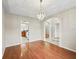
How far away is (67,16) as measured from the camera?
500 centimetres

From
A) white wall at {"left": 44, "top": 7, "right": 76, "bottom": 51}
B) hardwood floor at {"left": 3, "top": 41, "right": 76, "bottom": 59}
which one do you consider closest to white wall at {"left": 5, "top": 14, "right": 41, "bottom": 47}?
hardwood floor at {"left": 3, "top": 41, "right": 76, "bottom": 59}

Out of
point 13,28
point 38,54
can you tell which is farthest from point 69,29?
point 13,28

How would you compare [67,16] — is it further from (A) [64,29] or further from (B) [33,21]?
(B) [33,21]

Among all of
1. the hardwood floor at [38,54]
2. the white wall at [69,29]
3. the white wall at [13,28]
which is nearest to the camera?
the hardwood floor at [38,54]

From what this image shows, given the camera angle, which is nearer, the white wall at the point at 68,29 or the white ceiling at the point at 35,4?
the white ceiling at the point at 35,4

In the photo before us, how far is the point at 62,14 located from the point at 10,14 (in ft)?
14.4

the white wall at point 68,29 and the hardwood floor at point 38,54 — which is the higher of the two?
the white wall at point 68,29

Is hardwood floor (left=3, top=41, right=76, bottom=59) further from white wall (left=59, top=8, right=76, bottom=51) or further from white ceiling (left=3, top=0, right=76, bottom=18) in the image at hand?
white ceiling (left=3, top=0, right=76, bottom=18)

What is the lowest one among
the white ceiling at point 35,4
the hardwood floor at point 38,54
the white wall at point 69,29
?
the hardwood floor at point 38,54

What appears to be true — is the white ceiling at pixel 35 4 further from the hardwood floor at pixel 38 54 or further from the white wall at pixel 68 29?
the hardwood floor at pixel 38 54

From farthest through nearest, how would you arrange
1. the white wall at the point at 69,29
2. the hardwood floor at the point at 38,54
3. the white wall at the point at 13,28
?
the white wall at the point at 13,28 → the white wall at the point at 69,29 → the hardwood floor at the point at 38,54

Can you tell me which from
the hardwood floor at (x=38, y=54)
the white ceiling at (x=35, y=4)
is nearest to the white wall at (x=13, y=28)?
the hardwood floor at (x=38, y=54)

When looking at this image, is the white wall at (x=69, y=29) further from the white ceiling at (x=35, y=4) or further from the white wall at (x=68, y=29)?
the white ceiling at (x=35, y=4)

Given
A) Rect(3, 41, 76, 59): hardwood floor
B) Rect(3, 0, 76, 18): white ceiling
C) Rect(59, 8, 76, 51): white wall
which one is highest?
Rect(3, 0, 76, 18): white ceiling
